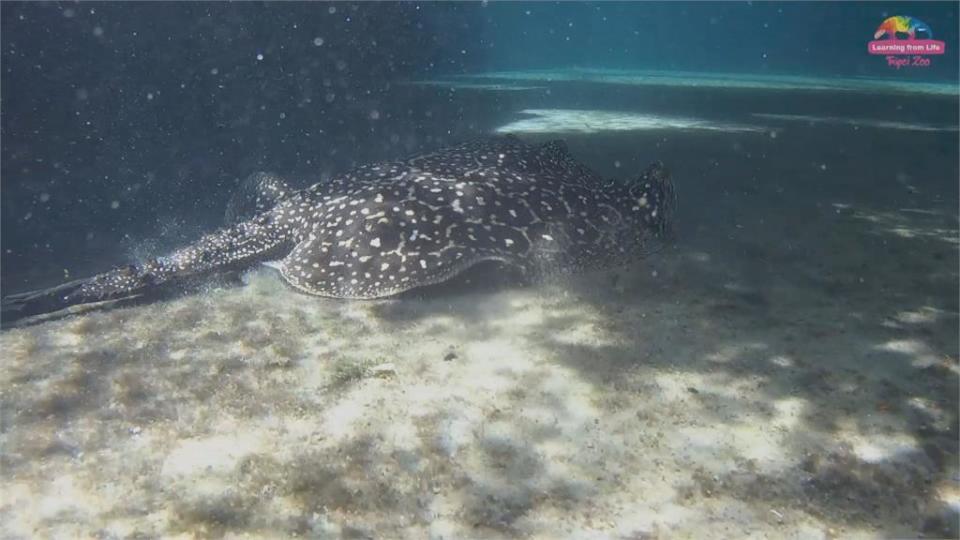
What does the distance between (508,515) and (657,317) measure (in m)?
2.98

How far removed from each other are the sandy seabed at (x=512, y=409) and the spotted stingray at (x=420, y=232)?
13.6 inches

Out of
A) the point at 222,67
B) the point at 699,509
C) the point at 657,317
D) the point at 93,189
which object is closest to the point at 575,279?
the point at 657,317

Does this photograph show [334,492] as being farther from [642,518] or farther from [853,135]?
[853,135]

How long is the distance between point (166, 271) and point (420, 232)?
10.6 feet

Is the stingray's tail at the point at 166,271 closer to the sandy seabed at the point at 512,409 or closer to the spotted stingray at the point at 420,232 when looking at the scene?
the spotted stingray at the point at 420,232

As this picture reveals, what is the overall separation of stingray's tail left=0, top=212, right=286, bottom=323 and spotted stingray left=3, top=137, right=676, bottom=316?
1cm

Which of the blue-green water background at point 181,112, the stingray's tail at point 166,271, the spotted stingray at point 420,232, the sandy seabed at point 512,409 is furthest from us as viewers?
the blue-green water background at point 181,112

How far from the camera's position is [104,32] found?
1282 cm

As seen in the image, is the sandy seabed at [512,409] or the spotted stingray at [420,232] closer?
the sandy seabed at [512,409]

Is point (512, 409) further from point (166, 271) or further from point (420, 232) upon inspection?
point (166, 271)

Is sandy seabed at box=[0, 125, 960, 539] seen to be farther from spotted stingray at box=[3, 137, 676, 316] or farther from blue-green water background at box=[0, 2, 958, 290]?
blue-green water background at box=[0, 2, 958, 290]

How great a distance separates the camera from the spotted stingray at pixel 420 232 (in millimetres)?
5883

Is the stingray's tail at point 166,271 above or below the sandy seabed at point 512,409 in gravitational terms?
above

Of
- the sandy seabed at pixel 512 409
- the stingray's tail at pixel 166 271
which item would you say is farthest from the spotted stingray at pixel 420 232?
the sandy seabed at pixel 512 409
